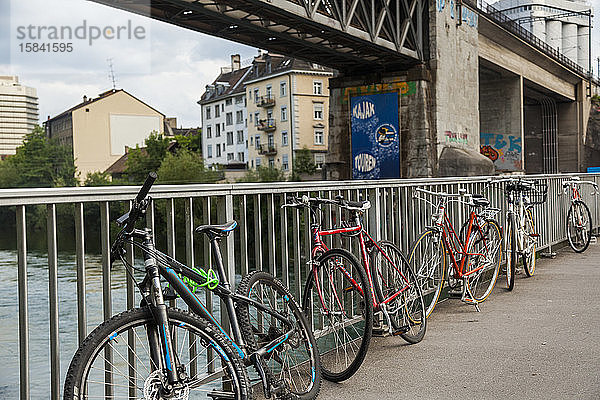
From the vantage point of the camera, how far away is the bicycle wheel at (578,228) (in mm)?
11867

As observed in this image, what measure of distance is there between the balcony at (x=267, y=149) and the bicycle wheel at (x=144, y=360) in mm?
74841

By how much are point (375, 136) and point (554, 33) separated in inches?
2699

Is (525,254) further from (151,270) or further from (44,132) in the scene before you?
(44,132)

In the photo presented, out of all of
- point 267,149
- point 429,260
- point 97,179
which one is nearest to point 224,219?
point 429,260

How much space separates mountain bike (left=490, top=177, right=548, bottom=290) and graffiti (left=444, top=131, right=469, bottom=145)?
1769 centimetres

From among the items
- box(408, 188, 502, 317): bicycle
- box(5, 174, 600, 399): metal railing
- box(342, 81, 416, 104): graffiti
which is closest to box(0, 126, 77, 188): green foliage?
box(342, 81, 416, 104): graffiti

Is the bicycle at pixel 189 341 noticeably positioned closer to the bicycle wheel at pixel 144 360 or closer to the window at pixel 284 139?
the bicycle wheel at pixel 144 360

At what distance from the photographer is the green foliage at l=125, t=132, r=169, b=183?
2950 inches

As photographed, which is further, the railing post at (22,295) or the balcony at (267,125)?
the balcony at (267,125)

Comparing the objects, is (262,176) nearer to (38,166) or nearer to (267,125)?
(267,125)

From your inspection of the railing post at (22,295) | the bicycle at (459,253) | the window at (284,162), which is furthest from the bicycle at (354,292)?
the window at (284,162)

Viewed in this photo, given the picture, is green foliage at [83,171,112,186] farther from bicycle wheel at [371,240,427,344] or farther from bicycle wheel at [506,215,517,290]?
bicycle wheel at [371,240,427,344]

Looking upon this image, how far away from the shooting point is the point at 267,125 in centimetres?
7956

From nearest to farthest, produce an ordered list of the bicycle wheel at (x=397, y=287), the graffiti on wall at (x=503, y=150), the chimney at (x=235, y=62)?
the bicycle wheel at (x=397, y=287) → the graffiti on wall at (x=503, y=150) → the chimney at (x=235, y=62)
